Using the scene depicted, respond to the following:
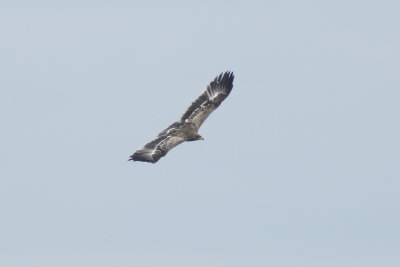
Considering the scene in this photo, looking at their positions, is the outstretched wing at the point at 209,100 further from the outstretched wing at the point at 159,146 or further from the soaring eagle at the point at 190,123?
the outstretched wing at the point at 159,146

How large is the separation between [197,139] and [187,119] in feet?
5.84

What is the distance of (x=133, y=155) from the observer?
258ft

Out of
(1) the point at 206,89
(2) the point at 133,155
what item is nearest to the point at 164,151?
(2) the point at 133,155

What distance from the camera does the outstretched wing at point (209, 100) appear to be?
85500 mm

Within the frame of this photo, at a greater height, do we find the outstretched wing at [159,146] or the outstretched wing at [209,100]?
the outstretched wing at [209,100]

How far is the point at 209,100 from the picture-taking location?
8706cm

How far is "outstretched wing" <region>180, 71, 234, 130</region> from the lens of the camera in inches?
3366

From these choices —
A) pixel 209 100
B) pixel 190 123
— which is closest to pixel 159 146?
pixel 190 123

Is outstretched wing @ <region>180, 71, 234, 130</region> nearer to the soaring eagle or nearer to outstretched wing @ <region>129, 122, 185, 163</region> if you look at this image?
the soaring eagle

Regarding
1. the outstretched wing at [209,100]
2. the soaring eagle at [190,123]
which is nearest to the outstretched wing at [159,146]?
the soaring eagle at [190,123]

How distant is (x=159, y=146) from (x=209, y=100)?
25.9ft

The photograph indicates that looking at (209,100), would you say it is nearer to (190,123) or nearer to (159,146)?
(190,123)

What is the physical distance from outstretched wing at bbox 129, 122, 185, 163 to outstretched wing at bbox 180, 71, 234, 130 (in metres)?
1.68

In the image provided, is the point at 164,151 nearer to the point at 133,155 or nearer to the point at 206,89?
the point at 133,155
